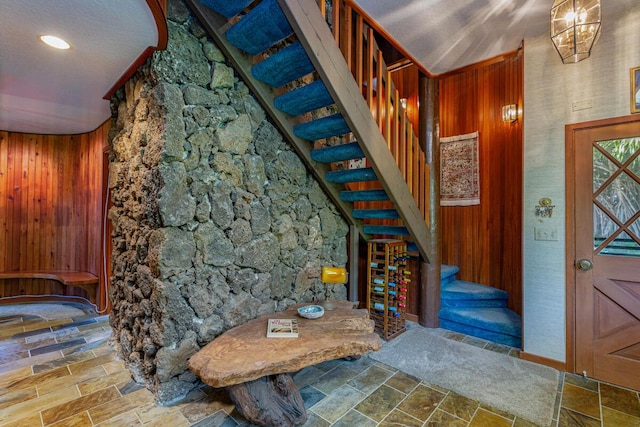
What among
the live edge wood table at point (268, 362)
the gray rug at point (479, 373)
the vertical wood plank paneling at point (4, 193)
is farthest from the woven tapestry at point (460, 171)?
the vertical wood plank paneling at point (4, 193)

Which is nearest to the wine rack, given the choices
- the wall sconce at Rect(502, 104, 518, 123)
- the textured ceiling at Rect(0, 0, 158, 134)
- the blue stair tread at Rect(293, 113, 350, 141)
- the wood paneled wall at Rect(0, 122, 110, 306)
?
the blue stair tread at Rect(293, 113, 350, 141)

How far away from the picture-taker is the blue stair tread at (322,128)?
2.27 meters

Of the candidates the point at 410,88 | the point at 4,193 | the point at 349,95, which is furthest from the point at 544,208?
the point at 4,193

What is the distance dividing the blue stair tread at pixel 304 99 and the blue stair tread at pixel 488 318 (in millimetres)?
2649

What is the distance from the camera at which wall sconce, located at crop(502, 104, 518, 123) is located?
11.3ft

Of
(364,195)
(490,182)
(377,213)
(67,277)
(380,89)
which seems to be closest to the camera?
(380,89)

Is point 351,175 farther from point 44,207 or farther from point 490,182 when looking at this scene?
point 44,207

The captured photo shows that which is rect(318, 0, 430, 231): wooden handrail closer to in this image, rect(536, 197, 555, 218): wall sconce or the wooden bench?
rect(536, 197, 555, 218): wall sconce

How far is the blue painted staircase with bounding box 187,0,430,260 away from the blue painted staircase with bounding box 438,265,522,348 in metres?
0.99

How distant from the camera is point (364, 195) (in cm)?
288

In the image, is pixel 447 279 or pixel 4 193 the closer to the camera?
pixel 447 279

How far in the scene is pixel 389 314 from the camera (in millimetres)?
3135

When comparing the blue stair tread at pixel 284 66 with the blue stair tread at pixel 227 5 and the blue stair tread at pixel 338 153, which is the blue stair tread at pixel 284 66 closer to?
the blue stair tread at pixel 227 5

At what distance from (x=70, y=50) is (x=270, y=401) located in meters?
2.58
